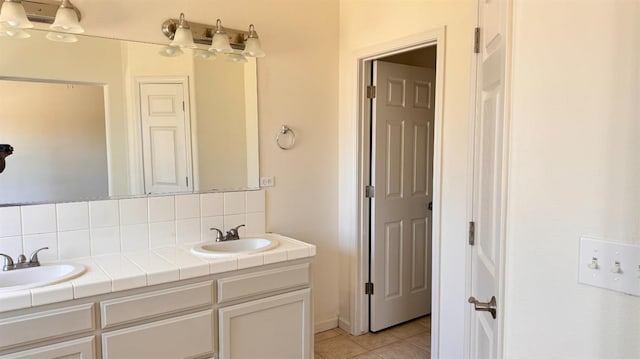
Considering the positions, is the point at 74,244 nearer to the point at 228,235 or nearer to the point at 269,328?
the point at 228,235

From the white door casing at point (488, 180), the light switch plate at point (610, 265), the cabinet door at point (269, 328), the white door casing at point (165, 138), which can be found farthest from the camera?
the white door casing at point (165, 138)

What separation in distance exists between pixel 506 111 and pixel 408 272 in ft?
8.46

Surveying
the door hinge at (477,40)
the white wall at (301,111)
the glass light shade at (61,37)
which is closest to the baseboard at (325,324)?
the white wall at (301,111)

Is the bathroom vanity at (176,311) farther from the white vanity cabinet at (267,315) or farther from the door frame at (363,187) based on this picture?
the door frame at (363,187)

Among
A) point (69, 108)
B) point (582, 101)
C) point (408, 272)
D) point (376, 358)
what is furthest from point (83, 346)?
point (408, 272)

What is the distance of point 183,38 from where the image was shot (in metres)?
2.50

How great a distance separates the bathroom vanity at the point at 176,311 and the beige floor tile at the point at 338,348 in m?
0.49

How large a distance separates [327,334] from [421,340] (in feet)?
2.31

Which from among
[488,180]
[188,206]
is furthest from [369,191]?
[488,180]

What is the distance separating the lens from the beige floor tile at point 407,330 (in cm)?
337

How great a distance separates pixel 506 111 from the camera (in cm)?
115

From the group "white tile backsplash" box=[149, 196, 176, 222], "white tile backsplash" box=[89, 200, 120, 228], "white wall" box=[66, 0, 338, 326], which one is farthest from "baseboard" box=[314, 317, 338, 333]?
"white tile backsplash" box=[89, 200, 120, 228]

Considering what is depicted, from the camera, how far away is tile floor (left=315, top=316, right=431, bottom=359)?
3029 millimetres

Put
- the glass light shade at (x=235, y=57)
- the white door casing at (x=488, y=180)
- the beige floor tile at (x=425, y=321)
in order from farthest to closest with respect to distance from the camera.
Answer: the beige floor tile at (x=425, y=321) < the glass light shade at (x=235, y=57) < the white door casing at (x=488, y=180)
